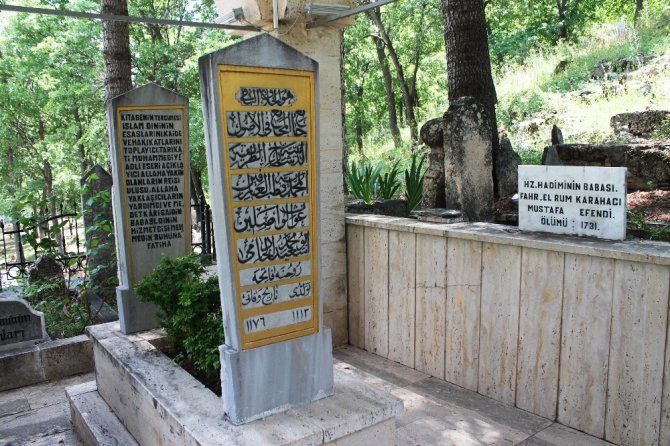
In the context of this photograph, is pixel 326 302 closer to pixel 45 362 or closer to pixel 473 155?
pixel 473 155

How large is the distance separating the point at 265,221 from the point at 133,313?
214cm

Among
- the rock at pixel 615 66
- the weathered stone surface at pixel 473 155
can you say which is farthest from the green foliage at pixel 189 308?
the rock at pixel 615 66

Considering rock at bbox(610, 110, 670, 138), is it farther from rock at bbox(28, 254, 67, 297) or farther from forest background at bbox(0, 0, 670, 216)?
rock at bbox(28, 254, 67, 297)

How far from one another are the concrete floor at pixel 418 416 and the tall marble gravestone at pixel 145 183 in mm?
1119

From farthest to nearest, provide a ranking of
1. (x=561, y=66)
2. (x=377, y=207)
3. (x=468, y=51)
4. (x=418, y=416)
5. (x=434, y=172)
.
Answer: (x=561, y=66)
(x=468, y=51)
(x=434, y=172)
(x=377, y=207)
(x=418, y=416)

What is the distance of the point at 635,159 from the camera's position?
693cm

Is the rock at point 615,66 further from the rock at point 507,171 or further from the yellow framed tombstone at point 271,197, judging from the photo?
the yellow framed tombstone at point 271,197

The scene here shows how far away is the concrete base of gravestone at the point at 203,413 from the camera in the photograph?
2484mm

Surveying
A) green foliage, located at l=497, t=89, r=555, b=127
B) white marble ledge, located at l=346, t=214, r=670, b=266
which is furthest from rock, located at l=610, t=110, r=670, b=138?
white marble ledge, located at l=346, t=214, r=670, b=266

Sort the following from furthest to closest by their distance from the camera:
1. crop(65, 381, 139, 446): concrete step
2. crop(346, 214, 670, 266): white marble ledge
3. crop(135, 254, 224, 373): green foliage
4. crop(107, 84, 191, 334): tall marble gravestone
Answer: crop(107, 84, 191, 334): tall marble gravestone < crop(65, 381, 139, 446): concrete step < crop(135, 254, 224, 373): green foliage < crop(346, 214, 670, 266): white marble ledge

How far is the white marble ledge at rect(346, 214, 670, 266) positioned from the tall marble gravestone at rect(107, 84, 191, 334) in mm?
1768

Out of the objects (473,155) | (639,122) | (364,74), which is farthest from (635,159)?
(364,74)

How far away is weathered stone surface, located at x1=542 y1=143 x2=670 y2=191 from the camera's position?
6.79 m

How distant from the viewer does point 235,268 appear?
2572 millimetres
